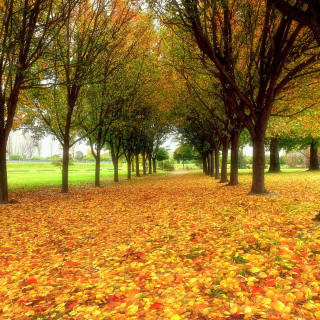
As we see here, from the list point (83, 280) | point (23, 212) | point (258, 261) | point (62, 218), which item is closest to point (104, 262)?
point (83, 280)

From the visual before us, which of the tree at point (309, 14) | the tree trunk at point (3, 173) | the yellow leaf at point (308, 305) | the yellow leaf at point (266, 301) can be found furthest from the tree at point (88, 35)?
the yellow leaf at point (308, 305)

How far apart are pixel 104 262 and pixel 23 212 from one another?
7.18m

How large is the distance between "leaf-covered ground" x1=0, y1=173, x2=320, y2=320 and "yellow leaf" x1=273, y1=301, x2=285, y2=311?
2 cm

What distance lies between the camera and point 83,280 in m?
4.11

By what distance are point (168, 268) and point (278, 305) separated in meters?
1.98

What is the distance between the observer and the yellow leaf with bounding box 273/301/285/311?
107 inches

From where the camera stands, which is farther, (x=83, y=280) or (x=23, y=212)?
(x=23, y=212)

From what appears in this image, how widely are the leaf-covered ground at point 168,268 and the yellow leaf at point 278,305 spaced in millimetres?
20

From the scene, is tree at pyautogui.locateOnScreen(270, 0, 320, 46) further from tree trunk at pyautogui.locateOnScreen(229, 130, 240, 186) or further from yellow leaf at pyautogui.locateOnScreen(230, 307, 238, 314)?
tree trunk at pyautogui.locateOnScreen(229, 130, 240, 186)

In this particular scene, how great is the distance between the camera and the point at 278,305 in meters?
2.78

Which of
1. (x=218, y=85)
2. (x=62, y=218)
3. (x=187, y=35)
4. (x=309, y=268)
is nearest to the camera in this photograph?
(x=309, y=268)

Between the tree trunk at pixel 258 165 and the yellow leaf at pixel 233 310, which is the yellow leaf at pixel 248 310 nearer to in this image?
the yellow leaf at pixel 233 310

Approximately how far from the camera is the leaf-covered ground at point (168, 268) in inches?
119

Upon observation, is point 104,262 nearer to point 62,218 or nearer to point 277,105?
point 62,218
